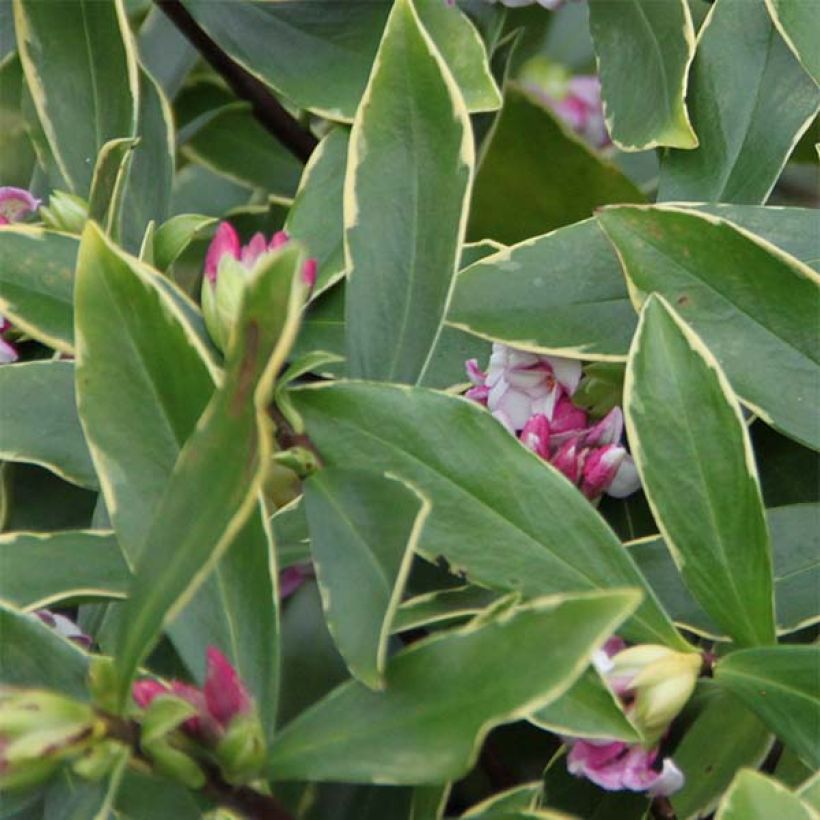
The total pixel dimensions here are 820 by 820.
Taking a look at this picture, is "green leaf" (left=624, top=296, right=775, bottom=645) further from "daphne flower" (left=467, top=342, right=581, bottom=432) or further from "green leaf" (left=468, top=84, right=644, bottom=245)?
"green leaf" (left=468, top=84, right=644, bottom=245)

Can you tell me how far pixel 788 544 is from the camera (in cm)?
78

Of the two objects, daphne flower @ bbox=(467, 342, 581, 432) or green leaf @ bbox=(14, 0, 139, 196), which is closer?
daphne flower @ bbox=(467, 342, 581, 432)

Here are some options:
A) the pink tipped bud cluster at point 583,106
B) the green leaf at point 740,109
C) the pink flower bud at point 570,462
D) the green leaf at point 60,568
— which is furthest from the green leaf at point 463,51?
the pink tipped bud cluster at point 583,106

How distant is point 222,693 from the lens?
594mm

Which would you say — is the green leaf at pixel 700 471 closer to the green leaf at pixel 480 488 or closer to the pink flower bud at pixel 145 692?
the green leaf at pixel 480 488

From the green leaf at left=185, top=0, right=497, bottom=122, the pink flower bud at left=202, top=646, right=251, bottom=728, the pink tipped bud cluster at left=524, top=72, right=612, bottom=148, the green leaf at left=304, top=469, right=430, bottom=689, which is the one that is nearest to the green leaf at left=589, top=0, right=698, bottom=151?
the green leaf at left=185, top=0, right=497, bottom=122

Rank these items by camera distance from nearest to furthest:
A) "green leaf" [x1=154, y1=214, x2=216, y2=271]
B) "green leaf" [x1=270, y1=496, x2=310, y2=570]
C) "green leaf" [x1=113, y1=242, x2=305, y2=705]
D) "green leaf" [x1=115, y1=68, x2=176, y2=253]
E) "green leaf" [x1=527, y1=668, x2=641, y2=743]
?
"green leaf" [x1=113, y1=242, x2=305, y2=705], "green leaf" [x1=527, y1=668, x2=641, y2=743], "green leaf" [x1=270, y1=496, x2=310, y2=570], "green leaf" [x1=154, y1=214, x2=216, y2=271], "green leaf" [x1=115, y1=68, x2=176, y2=253]

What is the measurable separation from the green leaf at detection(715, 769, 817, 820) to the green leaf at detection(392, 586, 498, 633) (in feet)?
0.49

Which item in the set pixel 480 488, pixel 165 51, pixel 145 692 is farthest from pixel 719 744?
pixel 165 51

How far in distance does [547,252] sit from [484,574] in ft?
0.68

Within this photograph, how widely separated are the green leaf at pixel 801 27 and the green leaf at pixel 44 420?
1.44ft

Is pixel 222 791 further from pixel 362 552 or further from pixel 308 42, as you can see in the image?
pixel 308 42

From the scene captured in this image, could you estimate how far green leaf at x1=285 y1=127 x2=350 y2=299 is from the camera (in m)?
0.87

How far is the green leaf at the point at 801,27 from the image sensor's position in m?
0.81
